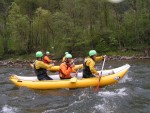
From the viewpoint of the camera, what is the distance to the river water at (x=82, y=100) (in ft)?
34.6

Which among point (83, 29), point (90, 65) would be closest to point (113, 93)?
point (90, 65)

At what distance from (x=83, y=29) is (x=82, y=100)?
25.2m

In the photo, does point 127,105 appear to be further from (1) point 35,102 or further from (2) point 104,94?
(1) point 35,102

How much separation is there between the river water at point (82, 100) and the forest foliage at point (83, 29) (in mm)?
20263

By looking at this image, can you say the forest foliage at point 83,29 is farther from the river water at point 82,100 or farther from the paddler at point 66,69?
the river water at point 82,100

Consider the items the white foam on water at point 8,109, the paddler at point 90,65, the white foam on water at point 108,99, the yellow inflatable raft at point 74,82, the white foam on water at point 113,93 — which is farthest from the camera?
the paddler at point 90,65

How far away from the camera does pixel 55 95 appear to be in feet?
41.5

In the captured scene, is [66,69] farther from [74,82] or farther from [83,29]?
[83,29]

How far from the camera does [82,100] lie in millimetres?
11594

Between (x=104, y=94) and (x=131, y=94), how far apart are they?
41.5 inches

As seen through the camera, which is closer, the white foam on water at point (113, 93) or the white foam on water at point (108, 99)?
the white foam on water at point (108, 99)

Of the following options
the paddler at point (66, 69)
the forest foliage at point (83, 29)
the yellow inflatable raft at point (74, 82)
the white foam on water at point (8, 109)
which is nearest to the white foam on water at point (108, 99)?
the yellow inflatable raft at point (74, 82)

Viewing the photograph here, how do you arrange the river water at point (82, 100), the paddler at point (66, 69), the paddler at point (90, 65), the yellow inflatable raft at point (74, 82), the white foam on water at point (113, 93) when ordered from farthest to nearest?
the paddler at point (66, 69)
the paddler at point (90, 65)
the yellow inflatable raft at point (74, 82)
the white foam on water at point (113, 93)
the river water at point (82, 100)

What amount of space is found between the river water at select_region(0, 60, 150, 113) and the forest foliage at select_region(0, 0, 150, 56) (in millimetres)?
20263
